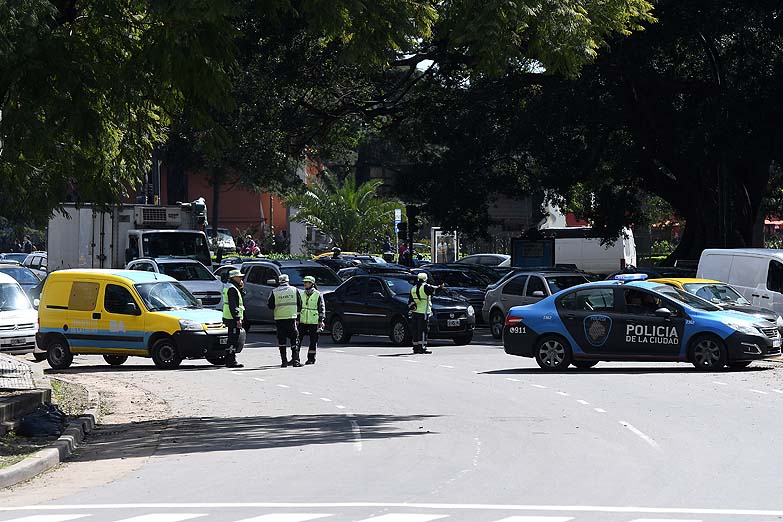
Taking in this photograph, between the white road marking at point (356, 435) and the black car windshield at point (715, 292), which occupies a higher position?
the black car windshield at point (715, 292)

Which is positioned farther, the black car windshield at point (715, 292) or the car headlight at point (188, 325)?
the black car windshield at point (715, 292)

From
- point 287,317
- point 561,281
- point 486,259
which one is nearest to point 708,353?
point 287,317

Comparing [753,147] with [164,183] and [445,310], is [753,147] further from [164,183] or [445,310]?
[164,183]

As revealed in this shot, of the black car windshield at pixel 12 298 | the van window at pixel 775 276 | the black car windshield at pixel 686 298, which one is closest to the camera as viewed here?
the black car windshield at pixel 686 298

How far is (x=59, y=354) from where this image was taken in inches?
994

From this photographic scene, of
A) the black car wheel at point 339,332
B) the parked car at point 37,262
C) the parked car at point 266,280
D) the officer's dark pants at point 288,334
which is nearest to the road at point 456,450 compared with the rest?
the officer's dark pants at point 288,334

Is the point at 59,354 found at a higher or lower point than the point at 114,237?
lower

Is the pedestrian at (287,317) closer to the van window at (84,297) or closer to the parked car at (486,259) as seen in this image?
the van window at (84,297)

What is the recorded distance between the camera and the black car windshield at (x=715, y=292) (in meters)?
26.1

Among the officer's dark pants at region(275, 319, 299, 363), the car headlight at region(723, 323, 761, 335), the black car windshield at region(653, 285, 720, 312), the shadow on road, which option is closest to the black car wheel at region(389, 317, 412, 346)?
the officer's dark pants at region(275, 319, 299, 363)

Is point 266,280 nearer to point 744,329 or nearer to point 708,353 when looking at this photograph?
point 708,353

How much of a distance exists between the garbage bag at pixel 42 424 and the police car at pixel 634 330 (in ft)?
31.5

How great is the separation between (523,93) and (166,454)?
30.3 meters

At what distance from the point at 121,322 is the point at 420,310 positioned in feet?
21.6
